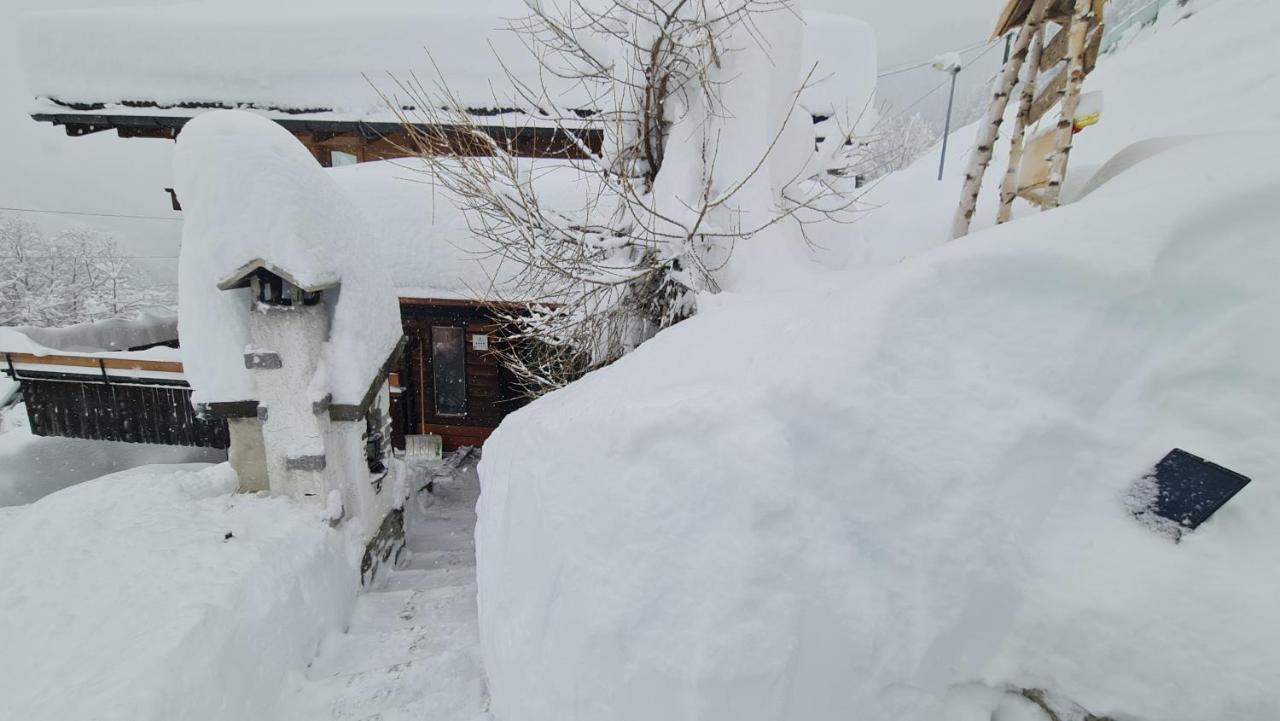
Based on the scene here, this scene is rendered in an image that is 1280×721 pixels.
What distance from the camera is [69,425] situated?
7.84 m

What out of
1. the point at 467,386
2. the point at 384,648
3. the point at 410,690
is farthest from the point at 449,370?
the point at 410,690

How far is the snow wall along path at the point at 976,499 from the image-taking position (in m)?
1.58

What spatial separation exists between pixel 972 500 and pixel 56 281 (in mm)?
37865

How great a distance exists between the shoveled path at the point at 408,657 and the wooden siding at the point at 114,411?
4.96 m

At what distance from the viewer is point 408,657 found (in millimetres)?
4156

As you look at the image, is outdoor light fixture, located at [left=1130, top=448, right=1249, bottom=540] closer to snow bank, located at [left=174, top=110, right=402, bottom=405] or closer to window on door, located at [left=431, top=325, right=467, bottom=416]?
snow bank, located at [left=174, top=110, right=402, bottom=405]

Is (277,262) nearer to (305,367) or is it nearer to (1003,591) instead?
(305,367)

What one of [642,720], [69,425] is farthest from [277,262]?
[69,425]

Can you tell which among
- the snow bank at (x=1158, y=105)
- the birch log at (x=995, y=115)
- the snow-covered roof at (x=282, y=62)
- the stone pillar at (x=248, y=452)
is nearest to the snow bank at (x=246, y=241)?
the stone pillar at (x=248, y=452)

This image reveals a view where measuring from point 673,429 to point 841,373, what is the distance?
685 millimetres

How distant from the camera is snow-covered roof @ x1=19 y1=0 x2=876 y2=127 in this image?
29.1 ft

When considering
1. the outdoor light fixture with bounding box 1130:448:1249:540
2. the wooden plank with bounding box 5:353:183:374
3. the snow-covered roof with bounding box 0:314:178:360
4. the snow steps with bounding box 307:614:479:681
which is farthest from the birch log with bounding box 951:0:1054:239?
the snow-covered roof with bounding box 0:314:178:360

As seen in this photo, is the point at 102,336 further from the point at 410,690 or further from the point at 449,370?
the point at 410,690

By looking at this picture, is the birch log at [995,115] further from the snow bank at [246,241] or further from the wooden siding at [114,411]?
the wooden siding at [114,411]
